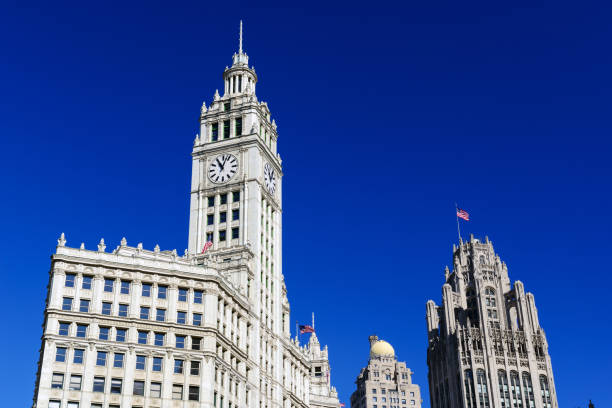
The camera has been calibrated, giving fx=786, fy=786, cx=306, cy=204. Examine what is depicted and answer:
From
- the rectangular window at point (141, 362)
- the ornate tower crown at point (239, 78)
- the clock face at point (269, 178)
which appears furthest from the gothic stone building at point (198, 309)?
the ornate tower crown at point (239, 78)

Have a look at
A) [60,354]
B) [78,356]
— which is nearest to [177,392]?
[78,356]

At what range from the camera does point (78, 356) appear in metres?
99.9

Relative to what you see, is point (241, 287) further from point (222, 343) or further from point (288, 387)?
point (288, 387)

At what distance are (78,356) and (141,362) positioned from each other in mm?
8137

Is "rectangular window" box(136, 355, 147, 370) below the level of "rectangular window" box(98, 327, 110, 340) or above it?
below

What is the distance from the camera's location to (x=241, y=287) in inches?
4857

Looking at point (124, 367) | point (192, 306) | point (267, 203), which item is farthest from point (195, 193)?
point (124, 367)

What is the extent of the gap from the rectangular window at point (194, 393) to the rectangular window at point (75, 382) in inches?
559

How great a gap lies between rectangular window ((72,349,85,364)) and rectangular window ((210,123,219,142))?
54.9 metres

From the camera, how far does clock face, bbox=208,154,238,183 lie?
138 metres

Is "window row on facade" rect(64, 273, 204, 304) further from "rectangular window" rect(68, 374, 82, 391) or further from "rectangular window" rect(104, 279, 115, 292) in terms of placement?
"rectangular window" rect(68, 374, 82, 391)

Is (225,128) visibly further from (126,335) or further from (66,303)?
(66,303)

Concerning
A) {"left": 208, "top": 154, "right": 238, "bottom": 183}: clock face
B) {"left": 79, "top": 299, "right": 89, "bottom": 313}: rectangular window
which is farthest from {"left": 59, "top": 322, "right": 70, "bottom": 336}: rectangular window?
{"left": 208, "top": 154, "right": 238, "bottom": 183}: clock face

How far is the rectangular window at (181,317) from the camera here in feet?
355
